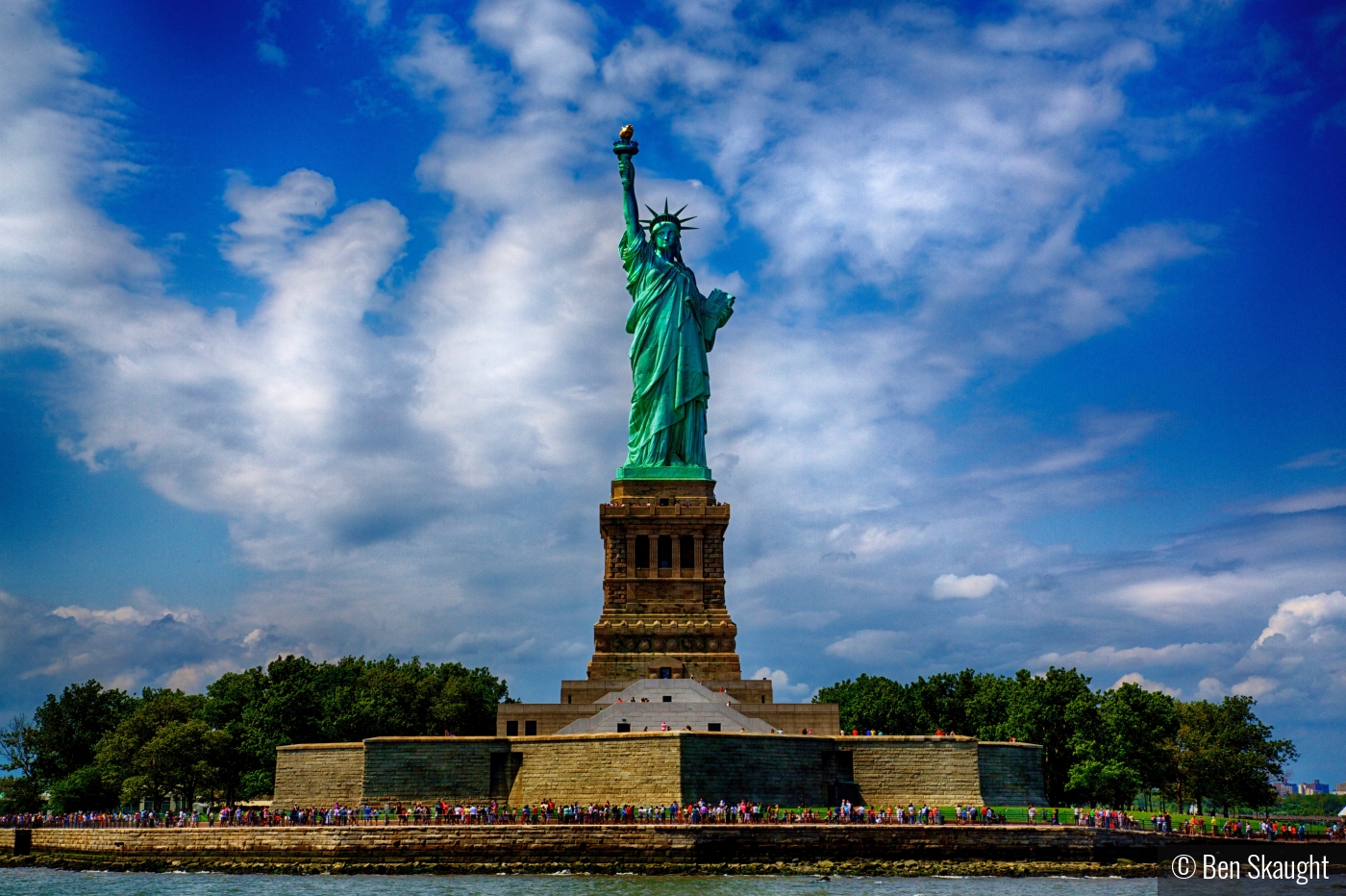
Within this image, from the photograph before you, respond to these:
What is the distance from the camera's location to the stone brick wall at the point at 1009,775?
167ft

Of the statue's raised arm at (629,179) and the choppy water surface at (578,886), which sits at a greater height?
the statue's raised arm at (629,179)

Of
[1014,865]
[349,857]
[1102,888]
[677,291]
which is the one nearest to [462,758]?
[349,857]

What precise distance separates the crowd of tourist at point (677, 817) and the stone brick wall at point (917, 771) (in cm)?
72

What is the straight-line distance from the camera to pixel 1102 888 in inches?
1574

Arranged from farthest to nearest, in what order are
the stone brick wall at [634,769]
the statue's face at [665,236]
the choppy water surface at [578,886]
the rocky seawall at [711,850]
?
1. the statue's face at [665,236]
2. the stone brick wall at [634,769]
3. the rocky seawall at [711,850]
4. the choppy water surface at [578,886]

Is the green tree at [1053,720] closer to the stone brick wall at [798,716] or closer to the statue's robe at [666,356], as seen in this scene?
the stone brick wall at [798,716]

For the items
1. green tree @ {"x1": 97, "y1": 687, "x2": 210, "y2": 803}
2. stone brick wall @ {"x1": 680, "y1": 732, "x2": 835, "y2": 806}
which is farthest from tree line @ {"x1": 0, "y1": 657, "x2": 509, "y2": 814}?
stone brick wall @ {"x1": 680, "y1": 732, "x2": 835, "y2": 806}

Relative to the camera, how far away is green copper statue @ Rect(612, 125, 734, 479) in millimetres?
69500

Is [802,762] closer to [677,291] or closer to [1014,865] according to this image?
[1014,865]

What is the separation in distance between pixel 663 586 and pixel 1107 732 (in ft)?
74.6

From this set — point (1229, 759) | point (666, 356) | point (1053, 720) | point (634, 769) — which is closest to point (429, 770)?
point (634, 769)

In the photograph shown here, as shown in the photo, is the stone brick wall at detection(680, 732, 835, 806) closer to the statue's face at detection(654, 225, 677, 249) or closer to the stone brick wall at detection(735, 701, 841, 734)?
the stone brick wall at detection(735, 701, 841, 734)

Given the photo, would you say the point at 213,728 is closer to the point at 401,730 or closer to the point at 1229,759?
the point at 401,730

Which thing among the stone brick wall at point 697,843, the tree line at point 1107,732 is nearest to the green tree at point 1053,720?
the tree line at point 1107,732
